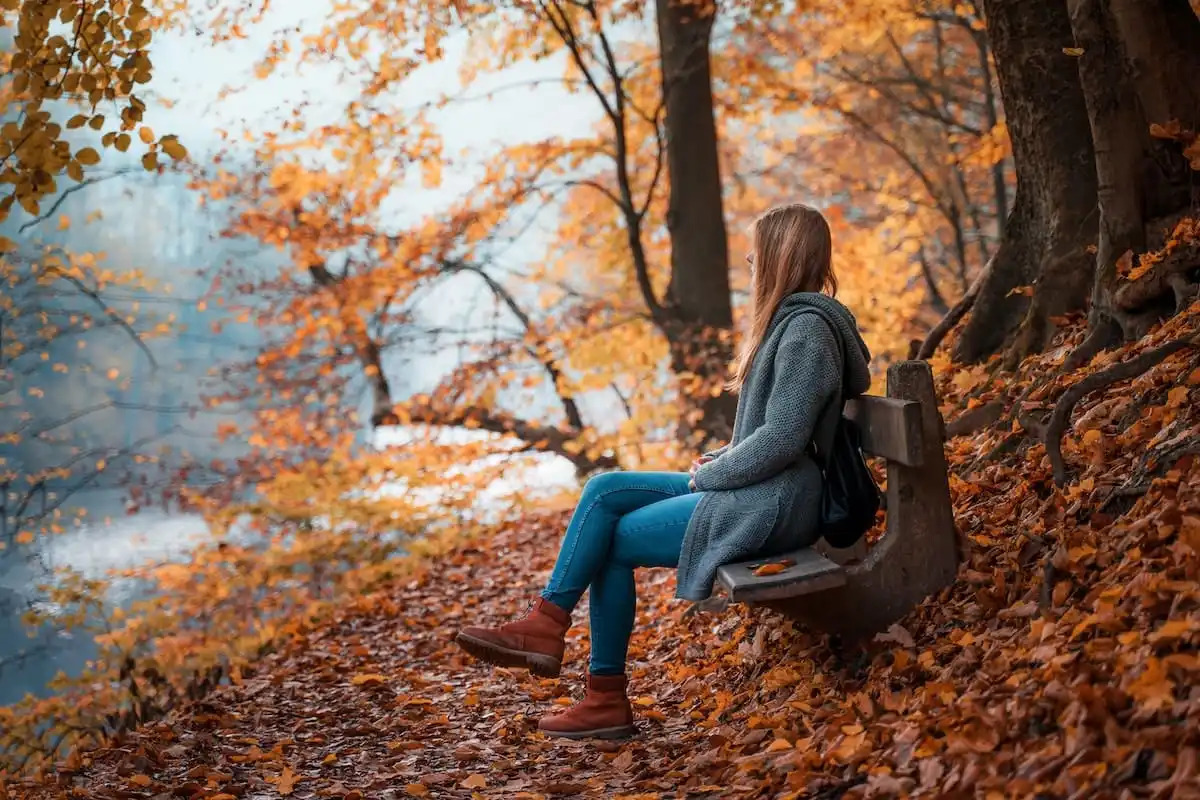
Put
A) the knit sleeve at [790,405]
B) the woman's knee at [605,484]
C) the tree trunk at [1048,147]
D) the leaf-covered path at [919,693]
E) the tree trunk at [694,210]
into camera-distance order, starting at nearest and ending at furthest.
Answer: the leaf-covered path at [919,693] < the knit sleeve at [790,405] < the woman's knee at [605,484] < the tree trunk at [1048,147] < the tree trunk at [694,210]

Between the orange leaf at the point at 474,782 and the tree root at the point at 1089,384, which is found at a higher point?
the tree root at the point at 1089,384

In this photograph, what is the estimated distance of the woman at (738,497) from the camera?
11.6 feet

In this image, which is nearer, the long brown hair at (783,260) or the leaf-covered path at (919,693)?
the leaf-covered path at (919,693)

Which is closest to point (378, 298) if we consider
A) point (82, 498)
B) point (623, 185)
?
point (623, 185)

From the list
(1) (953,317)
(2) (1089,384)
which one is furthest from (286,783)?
(1) (953,317)

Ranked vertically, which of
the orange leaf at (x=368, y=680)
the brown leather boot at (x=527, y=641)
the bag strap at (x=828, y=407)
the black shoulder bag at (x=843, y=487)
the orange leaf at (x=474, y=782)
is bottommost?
the orange leaf at (x=474, y=782)

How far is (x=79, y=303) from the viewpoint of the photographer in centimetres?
2053

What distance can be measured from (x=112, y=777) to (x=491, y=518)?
23.6 ft

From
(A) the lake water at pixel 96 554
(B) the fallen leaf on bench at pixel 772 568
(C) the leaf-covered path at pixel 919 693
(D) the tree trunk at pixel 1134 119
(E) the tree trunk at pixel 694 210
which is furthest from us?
(A) the lake water at pixel 96 554

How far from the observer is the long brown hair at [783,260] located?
3.73 metres

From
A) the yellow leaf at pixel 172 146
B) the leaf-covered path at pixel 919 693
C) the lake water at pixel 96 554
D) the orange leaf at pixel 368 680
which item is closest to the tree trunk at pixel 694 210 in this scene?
the lake water at pixel 96 554

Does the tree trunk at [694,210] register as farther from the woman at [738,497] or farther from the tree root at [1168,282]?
the woman at [738,497]

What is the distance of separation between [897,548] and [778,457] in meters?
0.50

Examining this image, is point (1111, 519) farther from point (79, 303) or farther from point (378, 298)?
point (79, 303)
